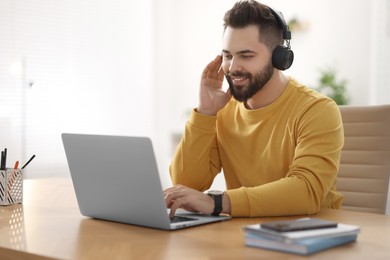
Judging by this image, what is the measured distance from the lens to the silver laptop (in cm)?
127

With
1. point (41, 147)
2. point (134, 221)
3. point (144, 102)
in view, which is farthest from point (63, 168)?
point (134, 221)

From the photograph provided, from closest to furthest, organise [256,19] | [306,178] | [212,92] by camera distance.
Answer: [306,178] → [256,19] → [212,92]

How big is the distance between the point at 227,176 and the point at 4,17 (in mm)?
2509

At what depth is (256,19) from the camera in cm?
181

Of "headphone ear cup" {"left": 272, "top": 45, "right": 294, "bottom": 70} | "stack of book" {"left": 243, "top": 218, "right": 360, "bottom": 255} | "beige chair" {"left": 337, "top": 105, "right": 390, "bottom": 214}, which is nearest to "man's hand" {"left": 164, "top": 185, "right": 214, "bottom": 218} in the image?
"stack of book" {"left": 243, "top": 218, "right": 360, "bottom": 255}

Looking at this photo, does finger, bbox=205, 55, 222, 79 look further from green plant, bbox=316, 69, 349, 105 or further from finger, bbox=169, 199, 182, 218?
green plant, bbox=316, 69, 349, 105

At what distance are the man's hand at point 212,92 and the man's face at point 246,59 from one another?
0.37 feet

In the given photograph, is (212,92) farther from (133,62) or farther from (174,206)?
(133,62)

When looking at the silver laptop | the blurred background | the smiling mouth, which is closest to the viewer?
the silver laptop

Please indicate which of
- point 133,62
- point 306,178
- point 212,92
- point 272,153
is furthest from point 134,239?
point 133,62

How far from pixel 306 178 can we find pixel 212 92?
20.2 inches

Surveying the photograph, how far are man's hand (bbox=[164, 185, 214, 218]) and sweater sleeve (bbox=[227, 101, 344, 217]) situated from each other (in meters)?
0.06

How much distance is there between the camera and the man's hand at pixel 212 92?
Result: 1.91m

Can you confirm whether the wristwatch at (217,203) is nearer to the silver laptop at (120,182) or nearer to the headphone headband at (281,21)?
the silver laptop at (120,182)
